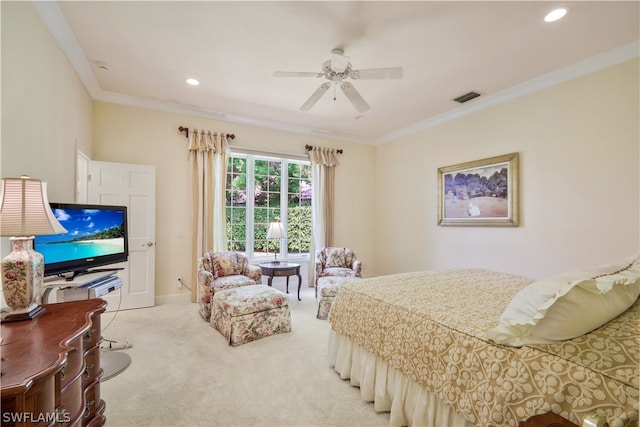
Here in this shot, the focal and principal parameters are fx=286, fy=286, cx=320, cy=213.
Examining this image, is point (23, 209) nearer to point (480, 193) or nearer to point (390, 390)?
point (390, 390)

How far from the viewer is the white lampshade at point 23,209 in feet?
4.36

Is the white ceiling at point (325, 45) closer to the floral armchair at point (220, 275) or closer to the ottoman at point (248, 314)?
the floral armchair at point (220, 275)

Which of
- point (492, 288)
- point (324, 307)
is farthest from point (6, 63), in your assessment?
point (492, 288)

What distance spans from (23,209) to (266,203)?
149 inches

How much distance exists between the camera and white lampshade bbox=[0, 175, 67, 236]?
1.33 m

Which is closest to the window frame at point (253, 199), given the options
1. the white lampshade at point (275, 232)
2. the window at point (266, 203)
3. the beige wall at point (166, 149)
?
the window at point (266, 203)

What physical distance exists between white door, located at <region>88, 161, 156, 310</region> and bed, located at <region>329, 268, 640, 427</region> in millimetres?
2961

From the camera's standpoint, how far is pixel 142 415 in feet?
5.99

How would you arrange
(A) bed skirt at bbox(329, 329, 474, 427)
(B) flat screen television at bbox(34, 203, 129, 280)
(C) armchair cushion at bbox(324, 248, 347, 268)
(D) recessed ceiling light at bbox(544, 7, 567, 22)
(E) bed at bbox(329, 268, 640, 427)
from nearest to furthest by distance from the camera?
(E) bed at bbox(329, 268, 640, 427) < (A) bed skirt at bbox(329, 329, 474, 427) < (B) flat screen television at bbox(34, 203, 129, 280) < (D) recessed ceiling light at bbox(544, 7, 567, 22) < (C) armchair cushion at bbox(324, 248, 347, 268)

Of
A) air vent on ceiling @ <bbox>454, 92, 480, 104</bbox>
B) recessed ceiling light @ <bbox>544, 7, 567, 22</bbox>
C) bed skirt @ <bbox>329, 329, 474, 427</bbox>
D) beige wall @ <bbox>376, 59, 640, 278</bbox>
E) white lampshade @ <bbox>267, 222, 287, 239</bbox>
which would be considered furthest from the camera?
white lampshade @ <bbox>267, 222, 287, 239</bbox>

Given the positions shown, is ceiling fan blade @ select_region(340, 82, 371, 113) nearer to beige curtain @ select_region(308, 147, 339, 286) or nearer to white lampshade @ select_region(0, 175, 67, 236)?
beige curtain @ select_region(308, 147, 339, 286)

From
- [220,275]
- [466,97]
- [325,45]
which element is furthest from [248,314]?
[466,97]

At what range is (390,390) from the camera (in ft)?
6.06

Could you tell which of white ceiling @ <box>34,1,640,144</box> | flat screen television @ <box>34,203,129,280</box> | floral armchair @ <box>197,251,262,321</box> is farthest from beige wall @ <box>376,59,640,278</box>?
flat screen television @ <box>34,203,129,280</box>
